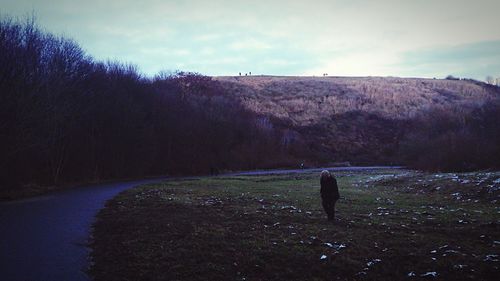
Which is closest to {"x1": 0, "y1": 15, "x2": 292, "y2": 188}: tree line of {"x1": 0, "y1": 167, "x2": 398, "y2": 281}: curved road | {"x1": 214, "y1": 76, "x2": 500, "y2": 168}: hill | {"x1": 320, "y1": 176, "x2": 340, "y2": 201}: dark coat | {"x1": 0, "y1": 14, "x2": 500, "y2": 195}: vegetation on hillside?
{"x1": 0, "y1": 14, "x2": 500, "y2": 195}: vegetation on hillside

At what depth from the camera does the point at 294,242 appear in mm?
12078

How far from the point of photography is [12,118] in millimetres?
27453

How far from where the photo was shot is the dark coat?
16.0m

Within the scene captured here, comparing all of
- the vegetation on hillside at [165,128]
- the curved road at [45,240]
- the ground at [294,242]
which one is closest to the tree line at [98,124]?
the vegetation on hillside at [165,128]

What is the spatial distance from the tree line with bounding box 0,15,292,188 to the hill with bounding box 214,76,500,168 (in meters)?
19.7

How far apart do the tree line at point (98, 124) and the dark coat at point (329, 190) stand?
23092mm

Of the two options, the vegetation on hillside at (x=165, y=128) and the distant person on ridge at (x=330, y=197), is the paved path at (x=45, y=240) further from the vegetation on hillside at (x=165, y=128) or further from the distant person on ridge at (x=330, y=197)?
the vegetation on hillside at (x=165, y=128)

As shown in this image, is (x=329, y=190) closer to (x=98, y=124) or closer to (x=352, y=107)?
(x=98, y=124)

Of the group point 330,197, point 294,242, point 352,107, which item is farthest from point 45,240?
point 352,107

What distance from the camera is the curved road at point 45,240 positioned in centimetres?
963

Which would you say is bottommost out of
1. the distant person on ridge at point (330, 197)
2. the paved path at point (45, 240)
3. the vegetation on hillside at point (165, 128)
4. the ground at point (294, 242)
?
the ground at point (294, 242)

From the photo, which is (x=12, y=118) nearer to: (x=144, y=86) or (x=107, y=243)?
(x=107, y=243)

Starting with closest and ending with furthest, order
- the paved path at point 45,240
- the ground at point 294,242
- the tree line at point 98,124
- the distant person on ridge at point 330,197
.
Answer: the ground at point 294,242 → the paved path at point 45,240 → the distant person on ridge at point 330,197 → the tree line at point 98,124

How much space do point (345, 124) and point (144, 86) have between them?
63893 mm
